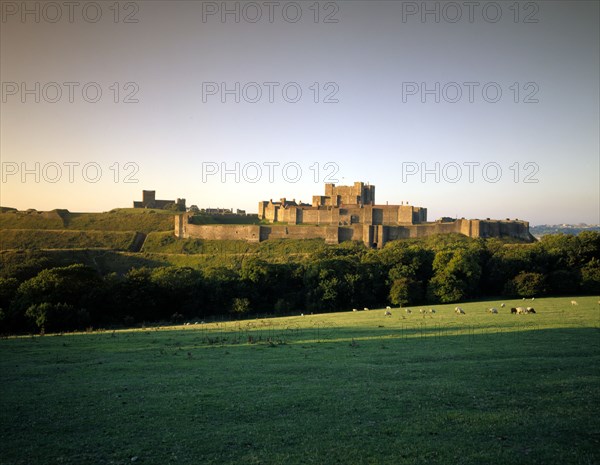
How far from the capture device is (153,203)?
4257 inches

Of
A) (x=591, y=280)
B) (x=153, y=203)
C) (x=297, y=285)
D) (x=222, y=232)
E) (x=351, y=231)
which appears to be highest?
(x=153, y=203)

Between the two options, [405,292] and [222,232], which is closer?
[405,292]

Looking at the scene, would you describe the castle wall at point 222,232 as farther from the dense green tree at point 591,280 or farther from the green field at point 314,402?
the green field at point 314,402

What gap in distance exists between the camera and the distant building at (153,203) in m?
106

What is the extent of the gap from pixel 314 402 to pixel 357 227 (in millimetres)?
70832

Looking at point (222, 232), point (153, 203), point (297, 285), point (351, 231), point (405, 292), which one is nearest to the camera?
point (405, 292)

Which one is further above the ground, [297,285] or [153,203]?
[153,203]

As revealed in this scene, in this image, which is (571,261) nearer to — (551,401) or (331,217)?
(551,401)

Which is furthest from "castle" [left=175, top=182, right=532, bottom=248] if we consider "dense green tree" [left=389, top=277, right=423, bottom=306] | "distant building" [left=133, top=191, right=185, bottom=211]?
"dense green tree" [left=389, top=277, right=423, bottom=306]

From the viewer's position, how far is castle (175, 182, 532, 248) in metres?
78.6

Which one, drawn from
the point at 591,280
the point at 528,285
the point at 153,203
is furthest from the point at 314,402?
the point at 153,203

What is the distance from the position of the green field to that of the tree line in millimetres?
15465

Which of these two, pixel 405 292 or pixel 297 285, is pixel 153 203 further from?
pixel 405 292

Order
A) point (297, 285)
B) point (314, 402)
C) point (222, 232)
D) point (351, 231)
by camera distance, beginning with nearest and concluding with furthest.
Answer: point (314, 402)
point (297, 285)
point (351, 231)
point (222, 232)
